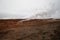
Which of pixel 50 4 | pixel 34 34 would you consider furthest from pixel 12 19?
pixel 50 4

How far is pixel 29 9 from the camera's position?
2.98 feet

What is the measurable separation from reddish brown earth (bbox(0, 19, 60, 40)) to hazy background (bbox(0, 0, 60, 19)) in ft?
0.14

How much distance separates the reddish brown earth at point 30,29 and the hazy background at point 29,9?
44 millimetres

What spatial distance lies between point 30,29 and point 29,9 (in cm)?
16

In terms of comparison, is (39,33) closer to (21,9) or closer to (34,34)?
(34,34)

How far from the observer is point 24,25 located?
857 millimetres

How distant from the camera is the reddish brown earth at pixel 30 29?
828 millimetres

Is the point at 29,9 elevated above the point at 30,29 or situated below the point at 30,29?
above

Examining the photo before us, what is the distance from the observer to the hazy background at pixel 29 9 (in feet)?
2.93

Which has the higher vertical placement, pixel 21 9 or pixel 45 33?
pixel 21 9

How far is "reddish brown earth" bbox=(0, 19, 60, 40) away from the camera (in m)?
0.83

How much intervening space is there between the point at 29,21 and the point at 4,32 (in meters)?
0.20

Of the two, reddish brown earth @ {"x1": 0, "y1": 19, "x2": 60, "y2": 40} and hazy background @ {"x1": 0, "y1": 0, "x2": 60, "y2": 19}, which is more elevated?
hazy background @ {"x1": 0, "y1": 0, "x2": 60, "y2": 19}

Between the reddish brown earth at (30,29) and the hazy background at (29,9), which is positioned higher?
the hazy background at (29,9)
